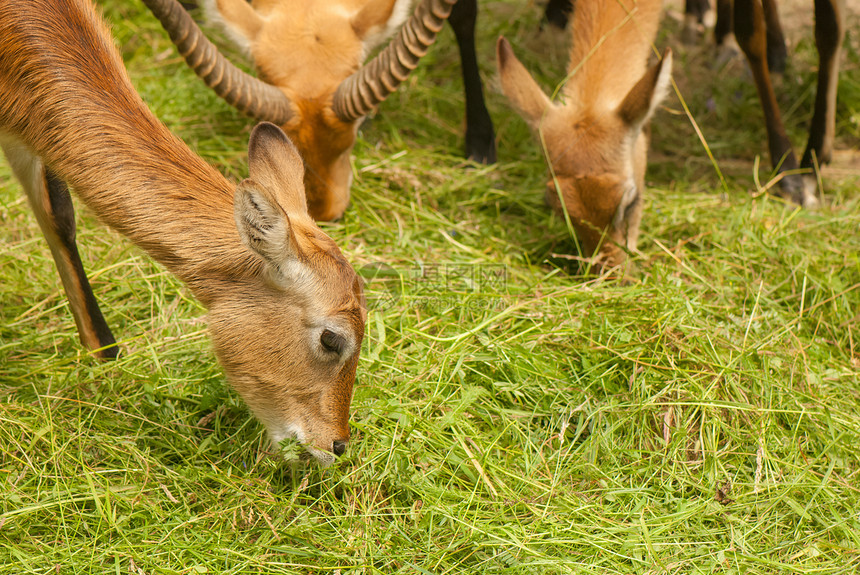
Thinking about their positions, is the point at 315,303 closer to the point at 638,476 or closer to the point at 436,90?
the point at 638,476

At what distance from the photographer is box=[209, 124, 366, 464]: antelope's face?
3084 millimetres

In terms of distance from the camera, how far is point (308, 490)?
3400mm

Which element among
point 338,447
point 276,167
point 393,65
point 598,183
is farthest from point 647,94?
point 338,447

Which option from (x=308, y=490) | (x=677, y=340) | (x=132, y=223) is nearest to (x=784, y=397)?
(x=677, y=340)

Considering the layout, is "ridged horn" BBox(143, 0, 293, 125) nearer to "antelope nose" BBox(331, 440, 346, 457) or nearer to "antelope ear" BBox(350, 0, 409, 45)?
"antelope ear" BBox(350, 0, 409, 45)

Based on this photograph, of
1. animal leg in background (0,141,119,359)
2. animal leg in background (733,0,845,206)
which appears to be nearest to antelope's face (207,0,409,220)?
animal leg in background (0,141,119,359)

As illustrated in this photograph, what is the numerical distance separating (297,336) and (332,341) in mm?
155

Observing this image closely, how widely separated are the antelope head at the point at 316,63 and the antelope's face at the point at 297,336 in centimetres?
167

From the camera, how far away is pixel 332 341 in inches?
122

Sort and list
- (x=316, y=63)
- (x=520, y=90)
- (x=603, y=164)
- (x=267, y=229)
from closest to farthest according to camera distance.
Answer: (x=267, y=229) < (x=603, y=164) < (x=316, y=63) < (x=520, y=90)

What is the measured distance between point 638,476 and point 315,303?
66.2 inches

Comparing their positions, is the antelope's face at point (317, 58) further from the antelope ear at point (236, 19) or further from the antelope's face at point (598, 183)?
the antelope's face at point (598, 183)

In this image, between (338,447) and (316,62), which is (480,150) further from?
(338,447)

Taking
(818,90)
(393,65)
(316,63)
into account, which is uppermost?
(393,65)
